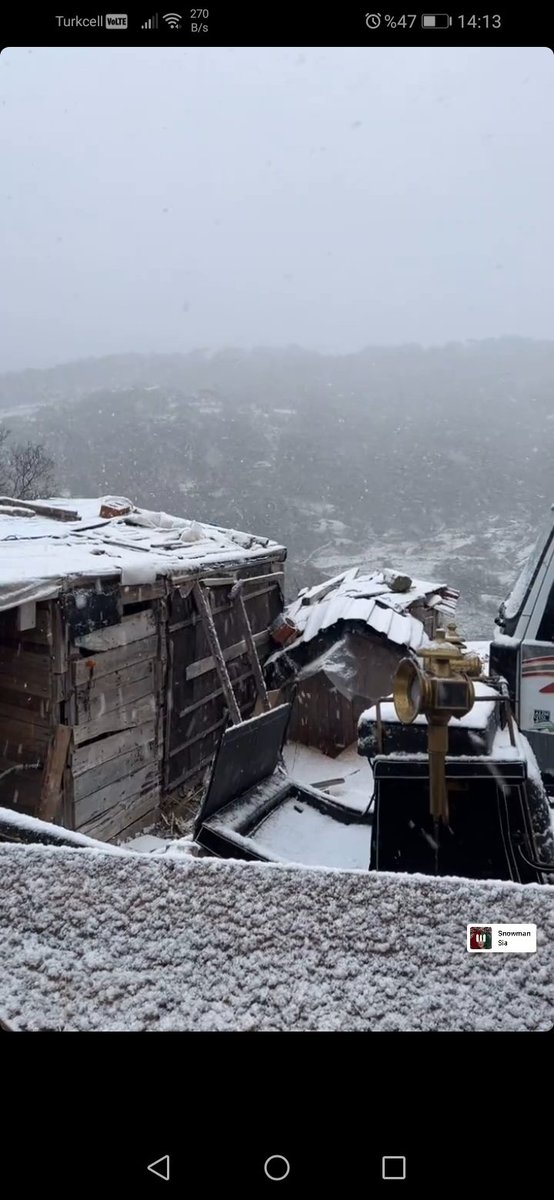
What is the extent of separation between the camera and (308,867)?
1.32 m

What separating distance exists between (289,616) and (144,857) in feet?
35.4

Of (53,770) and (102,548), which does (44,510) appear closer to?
(102,548)

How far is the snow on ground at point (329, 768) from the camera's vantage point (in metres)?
9.85

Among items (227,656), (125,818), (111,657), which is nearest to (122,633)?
(111,657)

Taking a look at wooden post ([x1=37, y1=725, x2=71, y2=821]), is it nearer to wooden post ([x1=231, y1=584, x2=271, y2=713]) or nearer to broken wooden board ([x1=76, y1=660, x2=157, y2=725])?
broken wooden board ([x1=76, y1=660, x2=157, y2=725])

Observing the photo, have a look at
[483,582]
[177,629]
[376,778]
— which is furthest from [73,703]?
[483,582]

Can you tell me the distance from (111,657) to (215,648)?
73.0 inches

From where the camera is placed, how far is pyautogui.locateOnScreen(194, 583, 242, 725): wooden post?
28.2 feet

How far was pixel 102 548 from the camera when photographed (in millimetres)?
7918

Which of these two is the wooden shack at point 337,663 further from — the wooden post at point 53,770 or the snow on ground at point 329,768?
the wooden post at point 53,770

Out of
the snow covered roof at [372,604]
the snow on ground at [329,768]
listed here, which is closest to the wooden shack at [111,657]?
the snow on ground at [329,768]
